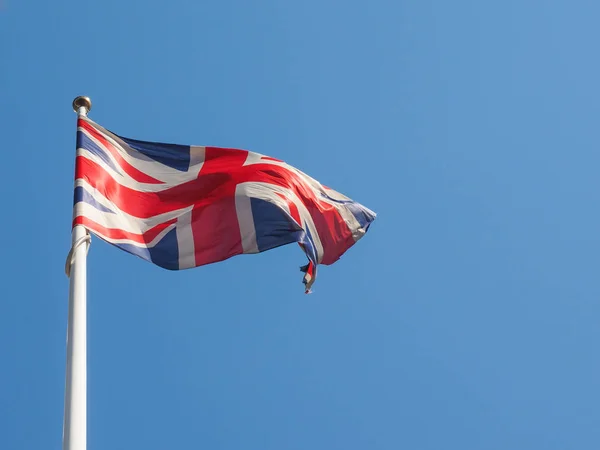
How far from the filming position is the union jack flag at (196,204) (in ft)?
51.3

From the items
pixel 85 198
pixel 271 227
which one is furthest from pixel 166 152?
pixel 85 198

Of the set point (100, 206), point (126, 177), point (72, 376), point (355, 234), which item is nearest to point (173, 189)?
point (126, 177)

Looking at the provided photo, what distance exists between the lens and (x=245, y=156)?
18.2 m

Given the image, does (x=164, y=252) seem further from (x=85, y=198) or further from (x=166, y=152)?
(x=166, y=152)

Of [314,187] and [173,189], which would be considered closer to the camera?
[173,189]

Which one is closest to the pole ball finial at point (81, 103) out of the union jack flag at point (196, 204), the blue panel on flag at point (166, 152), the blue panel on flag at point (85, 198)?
the union jack flag at point (196, 204)

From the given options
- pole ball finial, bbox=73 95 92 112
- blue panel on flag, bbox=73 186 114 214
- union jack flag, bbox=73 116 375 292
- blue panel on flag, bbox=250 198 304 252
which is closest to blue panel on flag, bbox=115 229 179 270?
union jack flag, bbox=73 116 375 292

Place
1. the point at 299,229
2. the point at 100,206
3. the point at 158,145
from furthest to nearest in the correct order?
the point at 158,145 < the point at 299,229 < the point at 100,206

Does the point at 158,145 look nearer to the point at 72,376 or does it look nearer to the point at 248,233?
the point at 248,233

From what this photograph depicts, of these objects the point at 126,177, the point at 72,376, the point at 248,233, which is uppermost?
the point at 126,177

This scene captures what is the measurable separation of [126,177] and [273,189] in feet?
7.71

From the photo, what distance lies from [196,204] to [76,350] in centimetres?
553

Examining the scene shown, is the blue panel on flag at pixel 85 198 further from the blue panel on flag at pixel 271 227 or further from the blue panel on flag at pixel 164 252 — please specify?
the blue panel on flag at pixel 271 227

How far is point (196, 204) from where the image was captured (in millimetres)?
17094
